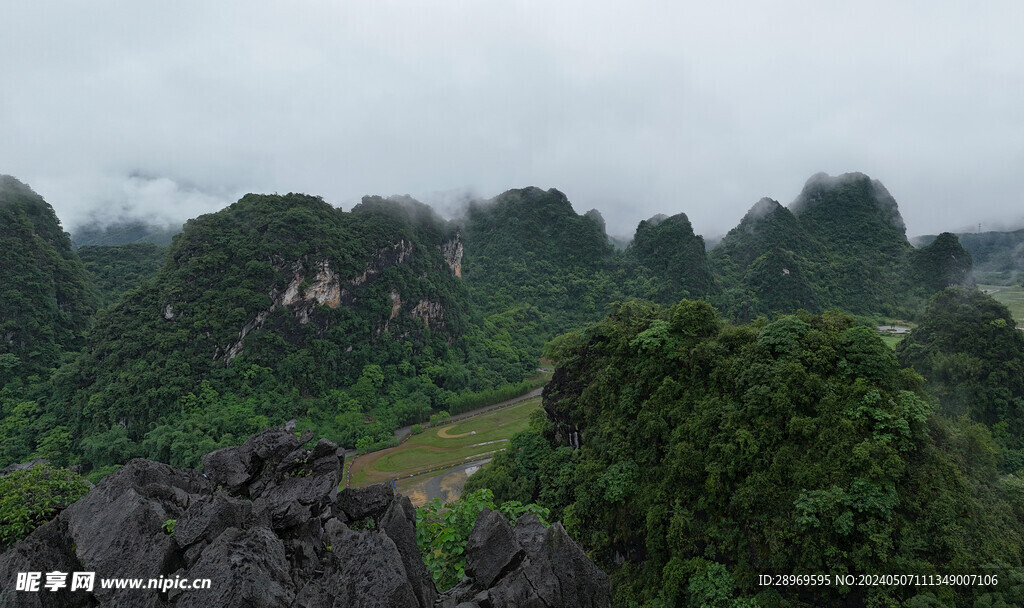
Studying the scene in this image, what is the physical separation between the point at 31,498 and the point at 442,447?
3930 centimetres

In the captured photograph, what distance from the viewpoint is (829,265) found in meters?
86.1

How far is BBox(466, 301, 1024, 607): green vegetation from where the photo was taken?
13055mm

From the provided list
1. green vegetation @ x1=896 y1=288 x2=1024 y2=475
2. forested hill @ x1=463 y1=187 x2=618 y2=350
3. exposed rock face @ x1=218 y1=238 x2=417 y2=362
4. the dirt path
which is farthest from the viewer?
forested hill @ x1=463 y1=187 x2=618 y2=350

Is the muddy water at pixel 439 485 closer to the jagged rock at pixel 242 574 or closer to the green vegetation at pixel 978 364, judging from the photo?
the jagged rock at pixel 242 574

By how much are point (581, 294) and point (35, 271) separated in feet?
286

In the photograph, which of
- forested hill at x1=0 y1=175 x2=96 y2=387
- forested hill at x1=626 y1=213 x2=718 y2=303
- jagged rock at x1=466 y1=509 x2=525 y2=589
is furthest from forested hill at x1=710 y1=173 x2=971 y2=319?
forested hill at x1=0 y1=175 x2=96 y2=387

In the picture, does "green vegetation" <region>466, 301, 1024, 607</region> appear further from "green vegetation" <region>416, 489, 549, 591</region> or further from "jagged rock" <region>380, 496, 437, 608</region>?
"jagged rock" <region>380, 496, 437, 608</region>

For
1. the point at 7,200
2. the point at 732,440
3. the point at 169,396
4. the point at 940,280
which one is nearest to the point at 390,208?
the point at 169,396

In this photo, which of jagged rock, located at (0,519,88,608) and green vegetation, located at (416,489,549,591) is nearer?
jagged rock, located at (0,519,88,608)

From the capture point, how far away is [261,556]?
6.31m

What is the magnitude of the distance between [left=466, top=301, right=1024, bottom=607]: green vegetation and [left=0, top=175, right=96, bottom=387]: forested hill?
59.8m

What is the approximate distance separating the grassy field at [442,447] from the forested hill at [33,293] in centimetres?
3916

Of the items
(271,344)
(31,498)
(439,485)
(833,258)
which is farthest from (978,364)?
(833,258)

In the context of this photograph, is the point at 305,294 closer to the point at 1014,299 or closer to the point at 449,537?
the point at 449,537
